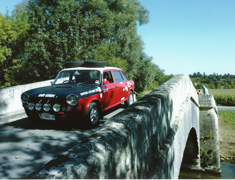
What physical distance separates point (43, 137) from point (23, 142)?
0.47 metres

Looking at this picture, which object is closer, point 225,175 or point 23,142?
point 23,142

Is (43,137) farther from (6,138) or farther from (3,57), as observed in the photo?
(3,57)

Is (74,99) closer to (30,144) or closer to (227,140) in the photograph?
(30,144)

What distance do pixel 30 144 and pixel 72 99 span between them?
1.42 metres

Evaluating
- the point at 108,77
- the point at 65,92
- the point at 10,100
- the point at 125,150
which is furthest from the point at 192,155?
the point at 125,150

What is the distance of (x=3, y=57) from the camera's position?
20.4 metres

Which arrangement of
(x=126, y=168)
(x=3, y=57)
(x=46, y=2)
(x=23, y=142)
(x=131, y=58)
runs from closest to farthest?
1. (x=126, y=168)
2. (x=23, y=142)
3. (x=3, y=57)
4. (x=46, y=2)
5. (x=131, y=58)

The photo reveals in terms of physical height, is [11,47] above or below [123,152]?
above

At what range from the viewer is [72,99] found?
516 cm

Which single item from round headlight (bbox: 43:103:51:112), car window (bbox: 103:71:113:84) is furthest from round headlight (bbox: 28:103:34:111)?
car window (bbox: 103:71:113:84)

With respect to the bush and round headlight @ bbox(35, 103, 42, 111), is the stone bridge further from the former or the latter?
the bush

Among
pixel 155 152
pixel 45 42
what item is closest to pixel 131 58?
pixel 45 42

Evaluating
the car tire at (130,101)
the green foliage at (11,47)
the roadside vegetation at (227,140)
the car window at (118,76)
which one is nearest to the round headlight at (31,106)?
the car window at (118,76)

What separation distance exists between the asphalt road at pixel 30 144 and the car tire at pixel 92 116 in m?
0.22
